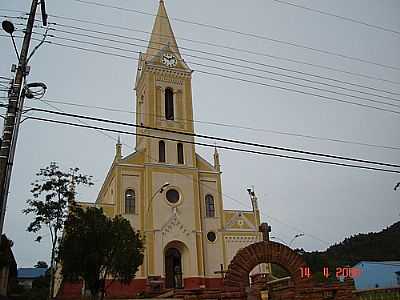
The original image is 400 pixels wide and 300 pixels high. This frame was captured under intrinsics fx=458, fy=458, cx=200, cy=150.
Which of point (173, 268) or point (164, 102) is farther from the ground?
point (164, 102)

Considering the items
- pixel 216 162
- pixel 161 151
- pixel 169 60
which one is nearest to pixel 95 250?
pixel 161 151

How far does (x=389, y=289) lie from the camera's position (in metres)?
14.6

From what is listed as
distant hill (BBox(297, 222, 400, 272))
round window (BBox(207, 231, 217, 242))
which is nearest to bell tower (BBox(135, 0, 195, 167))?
round window (BBox(207, 231, 217, 242))

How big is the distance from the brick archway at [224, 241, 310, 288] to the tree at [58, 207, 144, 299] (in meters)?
8.97

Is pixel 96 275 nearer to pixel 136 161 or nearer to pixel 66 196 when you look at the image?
pixel 66 196

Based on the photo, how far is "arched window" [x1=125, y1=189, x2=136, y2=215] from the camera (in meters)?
36.4

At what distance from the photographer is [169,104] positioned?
42.2 m

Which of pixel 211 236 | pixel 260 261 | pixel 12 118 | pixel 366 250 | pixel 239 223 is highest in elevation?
pixel 366 250

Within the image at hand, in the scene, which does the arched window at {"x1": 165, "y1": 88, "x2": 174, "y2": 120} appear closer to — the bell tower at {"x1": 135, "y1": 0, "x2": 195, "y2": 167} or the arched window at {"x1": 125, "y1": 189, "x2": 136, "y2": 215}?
the bell tower at {"x1": 135, "y1": 0, "x2": 195, "y2": 167}

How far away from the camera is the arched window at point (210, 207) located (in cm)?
3896

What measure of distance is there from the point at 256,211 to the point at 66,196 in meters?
19.3

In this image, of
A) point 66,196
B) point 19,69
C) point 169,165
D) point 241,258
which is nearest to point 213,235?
point 169,165

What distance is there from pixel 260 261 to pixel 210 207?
2313cm

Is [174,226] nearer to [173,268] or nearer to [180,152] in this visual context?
[173,268]
